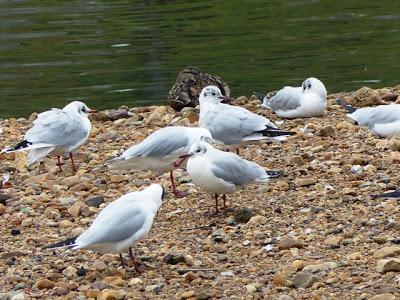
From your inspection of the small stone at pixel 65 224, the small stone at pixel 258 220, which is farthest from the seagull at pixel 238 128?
the small stone at pixel 65 224

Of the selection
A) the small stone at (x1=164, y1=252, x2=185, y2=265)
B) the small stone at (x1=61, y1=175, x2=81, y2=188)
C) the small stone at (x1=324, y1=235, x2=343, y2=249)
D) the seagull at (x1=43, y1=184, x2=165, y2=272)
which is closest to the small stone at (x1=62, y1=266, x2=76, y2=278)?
the seagull at (x1=43, y1=184, x2=165, y2=272)

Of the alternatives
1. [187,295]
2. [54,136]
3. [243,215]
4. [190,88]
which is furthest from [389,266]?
[190,88]

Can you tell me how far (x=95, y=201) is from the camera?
28.7ft

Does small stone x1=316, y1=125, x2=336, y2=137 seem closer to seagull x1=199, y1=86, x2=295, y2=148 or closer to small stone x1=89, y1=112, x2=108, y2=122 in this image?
seagull x1=199, y1=86, x2=295, y2=148

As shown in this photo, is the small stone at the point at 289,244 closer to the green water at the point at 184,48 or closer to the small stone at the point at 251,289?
the small stone at the point at 251,289

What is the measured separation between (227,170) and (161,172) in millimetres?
1150

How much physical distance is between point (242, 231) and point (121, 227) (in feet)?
3.81

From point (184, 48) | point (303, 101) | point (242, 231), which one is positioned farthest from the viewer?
point (184, 48)

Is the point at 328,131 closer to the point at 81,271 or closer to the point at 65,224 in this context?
the point at 65,224

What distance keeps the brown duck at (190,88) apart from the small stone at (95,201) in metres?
4.60

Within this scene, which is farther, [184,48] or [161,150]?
[184,48]

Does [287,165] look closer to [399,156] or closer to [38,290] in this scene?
[399,156]

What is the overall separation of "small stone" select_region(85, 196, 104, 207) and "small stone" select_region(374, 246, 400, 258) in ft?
9.07

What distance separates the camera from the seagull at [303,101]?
11.4 metres
